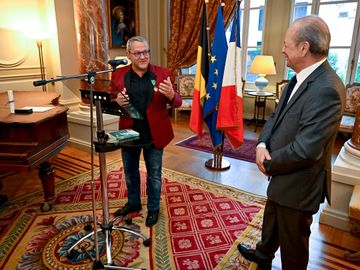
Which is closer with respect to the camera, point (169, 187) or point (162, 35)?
point (169, 187)

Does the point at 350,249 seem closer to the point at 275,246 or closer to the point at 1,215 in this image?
the point at 275,246

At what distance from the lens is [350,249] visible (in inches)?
84.8

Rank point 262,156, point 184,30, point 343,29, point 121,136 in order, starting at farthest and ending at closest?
point 184,30, point 343,29, point 121,136, point 262,156

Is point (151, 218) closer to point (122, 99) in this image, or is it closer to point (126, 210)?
point (126, 210)

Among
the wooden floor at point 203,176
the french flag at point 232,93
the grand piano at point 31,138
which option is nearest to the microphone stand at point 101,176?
the grand piano at point 31,138

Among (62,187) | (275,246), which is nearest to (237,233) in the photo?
(275,246)

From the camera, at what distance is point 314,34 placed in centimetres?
129

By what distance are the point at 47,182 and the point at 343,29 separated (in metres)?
5.35

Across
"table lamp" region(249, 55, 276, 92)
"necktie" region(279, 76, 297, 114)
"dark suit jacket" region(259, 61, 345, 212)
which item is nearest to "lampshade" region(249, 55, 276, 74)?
"table lamp" region(249, 55, 276, 92)

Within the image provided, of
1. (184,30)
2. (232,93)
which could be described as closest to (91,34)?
(232,93)

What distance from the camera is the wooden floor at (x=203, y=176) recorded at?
2240mm

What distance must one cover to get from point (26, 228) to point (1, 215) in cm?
39

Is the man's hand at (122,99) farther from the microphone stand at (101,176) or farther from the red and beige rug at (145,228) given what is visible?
the red and beige rug at (145,228)

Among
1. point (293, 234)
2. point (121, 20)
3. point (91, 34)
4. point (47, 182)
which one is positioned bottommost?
point (47, 182)
